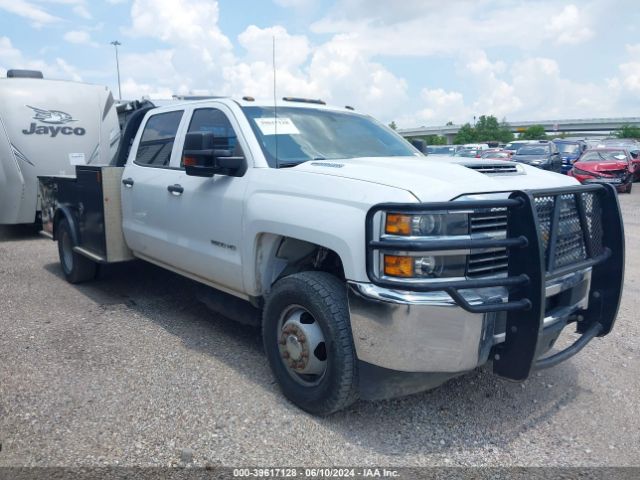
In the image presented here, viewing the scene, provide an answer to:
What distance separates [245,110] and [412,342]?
7.70 ft

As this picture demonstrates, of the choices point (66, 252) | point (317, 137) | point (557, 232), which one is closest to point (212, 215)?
point (317, 137)

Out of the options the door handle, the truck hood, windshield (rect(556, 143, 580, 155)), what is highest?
the truck hood

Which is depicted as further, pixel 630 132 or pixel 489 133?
pixel 489 133

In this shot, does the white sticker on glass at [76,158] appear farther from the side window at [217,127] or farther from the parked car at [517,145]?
the parked car at [517,145]

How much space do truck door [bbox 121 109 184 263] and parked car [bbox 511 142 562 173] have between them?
1467 cm

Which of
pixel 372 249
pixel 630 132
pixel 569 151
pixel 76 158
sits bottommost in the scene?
pixel 630 132

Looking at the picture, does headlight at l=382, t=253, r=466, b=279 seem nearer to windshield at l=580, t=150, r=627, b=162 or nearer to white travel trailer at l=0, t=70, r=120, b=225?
white travel trailer at l=0, t=70, r=120, b=225

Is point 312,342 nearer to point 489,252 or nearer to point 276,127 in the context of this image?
point 489,252

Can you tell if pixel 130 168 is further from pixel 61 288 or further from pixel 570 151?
pixel 570 151

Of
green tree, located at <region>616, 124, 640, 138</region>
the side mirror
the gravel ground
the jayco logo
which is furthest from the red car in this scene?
green tree, located at <region>616, 124, 640, 138</region>

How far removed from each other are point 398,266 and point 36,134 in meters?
8.99

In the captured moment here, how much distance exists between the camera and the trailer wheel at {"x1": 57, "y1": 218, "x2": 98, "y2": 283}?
6.72m

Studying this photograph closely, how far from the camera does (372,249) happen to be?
3.07m

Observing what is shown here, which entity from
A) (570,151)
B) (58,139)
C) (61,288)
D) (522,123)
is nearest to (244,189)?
(61,288)
